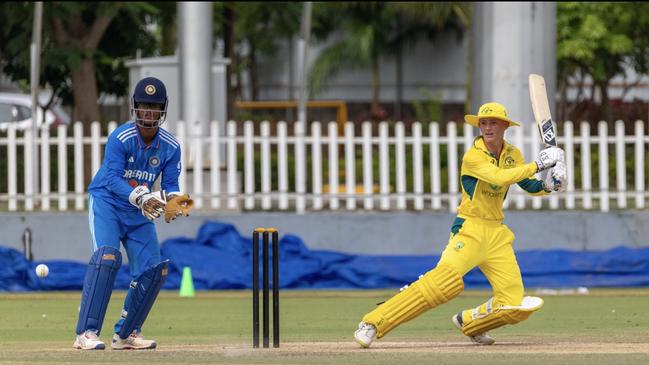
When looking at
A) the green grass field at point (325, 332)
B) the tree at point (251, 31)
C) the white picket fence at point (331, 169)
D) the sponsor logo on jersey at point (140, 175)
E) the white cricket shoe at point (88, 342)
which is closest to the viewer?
the green grass field at point (325, 332)

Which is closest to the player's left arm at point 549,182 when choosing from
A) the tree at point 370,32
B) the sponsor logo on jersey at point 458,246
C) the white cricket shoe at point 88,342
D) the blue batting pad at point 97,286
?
the sponsor logo on jersey at point 458,246

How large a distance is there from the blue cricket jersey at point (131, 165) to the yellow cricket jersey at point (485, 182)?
6.64ft

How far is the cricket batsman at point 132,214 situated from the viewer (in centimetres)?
1101

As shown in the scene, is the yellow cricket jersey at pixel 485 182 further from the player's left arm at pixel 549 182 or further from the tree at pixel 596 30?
the tree at pixel 596 30

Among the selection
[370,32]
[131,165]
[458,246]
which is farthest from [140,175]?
[370,32]

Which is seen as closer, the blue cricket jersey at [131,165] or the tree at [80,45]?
the blue cricket jersey at [131,165]

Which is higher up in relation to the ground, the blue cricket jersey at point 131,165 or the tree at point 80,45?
the tree at point 80,45

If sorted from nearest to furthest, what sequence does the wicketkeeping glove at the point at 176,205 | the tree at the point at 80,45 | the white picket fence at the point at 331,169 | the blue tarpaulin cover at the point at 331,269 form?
the wicketkeeping glove at the point at 176,205 → the blue tarpaulin cover at the point at 331,269 → the white picket fence at the point at 331,169 → the tree at the point at 80,45

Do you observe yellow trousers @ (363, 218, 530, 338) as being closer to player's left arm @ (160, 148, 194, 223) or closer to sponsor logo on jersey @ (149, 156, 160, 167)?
player's left arm @ (160, 148, 194, 223)

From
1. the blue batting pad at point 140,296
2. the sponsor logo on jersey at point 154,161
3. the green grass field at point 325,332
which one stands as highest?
the sponsor logo on jersey at point 154,161

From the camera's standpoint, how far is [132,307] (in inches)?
440

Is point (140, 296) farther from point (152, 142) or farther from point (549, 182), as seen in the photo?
point (549, 182)

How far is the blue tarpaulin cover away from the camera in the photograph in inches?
712

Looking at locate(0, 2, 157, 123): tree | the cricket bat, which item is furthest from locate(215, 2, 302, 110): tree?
the cricket bat
